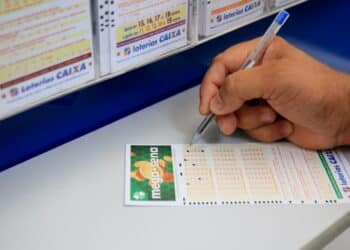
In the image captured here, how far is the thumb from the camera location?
833 millimetres

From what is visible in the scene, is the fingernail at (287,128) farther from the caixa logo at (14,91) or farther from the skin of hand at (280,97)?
the caixa logo at (14,91)

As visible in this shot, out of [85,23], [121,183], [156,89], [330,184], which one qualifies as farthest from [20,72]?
[330,184]

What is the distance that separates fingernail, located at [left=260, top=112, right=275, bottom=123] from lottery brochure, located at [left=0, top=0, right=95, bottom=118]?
310mm

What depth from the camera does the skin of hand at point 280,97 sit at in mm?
838

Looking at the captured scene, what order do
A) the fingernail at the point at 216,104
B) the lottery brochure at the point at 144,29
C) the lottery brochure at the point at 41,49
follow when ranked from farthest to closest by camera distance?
the fingernail at the point at 216,104
the lottery brochure at the point at 144,29
the lottery brochure at the point at 41,49

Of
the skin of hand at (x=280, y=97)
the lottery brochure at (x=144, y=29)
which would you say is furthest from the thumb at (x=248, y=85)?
the lottery brochure at (x=144, y=29)

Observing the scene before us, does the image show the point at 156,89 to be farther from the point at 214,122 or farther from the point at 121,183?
the point at 121,183

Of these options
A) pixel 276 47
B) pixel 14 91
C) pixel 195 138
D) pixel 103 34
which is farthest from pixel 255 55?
pixel 14 91

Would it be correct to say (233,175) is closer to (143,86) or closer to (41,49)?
(143,86)

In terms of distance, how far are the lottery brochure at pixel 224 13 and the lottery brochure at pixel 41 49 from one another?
21 centimetres

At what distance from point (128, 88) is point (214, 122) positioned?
16 cm

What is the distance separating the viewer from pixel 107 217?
764 millimetres

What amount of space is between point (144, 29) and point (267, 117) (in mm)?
260

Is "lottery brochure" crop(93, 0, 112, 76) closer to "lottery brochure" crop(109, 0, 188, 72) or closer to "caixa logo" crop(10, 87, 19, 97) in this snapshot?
"lottery brochure" crop(109, 0, 188, 72)
